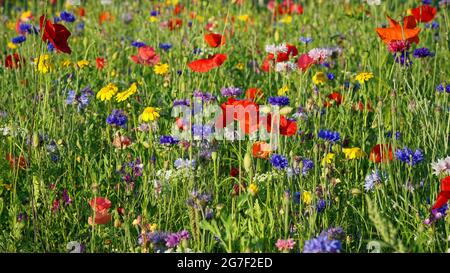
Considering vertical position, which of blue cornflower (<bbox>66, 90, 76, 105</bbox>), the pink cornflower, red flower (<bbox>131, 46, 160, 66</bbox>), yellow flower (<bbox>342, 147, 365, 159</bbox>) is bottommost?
the pink cornflower

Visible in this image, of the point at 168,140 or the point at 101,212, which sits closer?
the point at 101,212

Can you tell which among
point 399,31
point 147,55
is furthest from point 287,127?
point 147,55

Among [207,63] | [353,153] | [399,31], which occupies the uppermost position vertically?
[399,31]

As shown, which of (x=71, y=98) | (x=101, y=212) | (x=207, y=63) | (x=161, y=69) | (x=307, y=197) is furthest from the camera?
(x=161, y=69)

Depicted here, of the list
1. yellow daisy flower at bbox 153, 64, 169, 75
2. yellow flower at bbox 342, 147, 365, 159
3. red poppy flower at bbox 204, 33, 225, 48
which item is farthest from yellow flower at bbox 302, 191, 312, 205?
yellow daisy flower at bbox 153, 64, 169, 75

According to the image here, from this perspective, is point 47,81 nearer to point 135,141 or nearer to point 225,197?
point 135,141

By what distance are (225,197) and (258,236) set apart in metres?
0.37

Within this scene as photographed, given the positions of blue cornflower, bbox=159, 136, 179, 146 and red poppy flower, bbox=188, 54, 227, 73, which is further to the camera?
red poppy flower, bbox=188, 54, 227, 73

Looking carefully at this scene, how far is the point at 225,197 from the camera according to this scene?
243 cm

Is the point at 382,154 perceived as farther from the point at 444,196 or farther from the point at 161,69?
the point at 161,69

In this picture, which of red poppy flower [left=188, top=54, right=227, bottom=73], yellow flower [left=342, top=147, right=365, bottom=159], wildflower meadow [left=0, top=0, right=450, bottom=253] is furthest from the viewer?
red poppy flower [left=188, top=54, right=227, bottom=73]

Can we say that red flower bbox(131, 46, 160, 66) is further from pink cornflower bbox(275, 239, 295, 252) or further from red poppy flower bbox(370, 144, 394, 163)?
pink cornflower bbox(275, 239, 295, 252)

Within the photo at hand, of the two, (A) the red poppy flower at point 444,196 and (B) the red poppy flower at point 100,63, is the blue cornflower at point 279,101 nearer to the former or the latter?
(A) the red poppy flower at point 444,196
